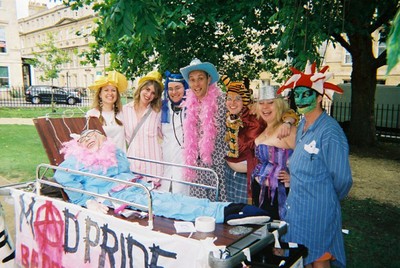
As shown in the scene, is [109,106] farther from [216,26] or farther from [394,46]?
[394,46]

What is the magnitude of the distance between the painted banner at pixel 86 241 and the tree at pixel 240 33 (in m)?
1.64

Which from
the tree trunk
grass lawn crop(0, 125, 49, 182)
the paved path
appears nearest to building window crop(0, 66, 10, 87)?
the paved path

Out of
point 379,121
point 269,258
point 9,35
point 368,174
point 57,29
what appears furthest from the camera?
point 57,29

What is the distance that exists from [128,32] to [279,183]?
1879mm

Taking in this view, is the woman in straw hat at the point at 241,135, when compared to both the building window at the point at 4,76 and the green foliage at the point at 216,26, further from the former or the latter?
the building window at the point at 4,76

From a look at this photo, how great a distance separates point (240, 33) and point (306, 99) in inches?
124

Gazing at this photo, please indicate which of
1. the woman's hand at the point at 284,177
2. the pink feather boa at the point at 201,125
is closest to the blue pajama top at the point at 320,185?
the woman's hand at the point at 284,177

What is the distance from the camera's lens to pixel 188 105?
12.6 feet

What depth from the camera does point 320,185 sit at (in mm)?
2566

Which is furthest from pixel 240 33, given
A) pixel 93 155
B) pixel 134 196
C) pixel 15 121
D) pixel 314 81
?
pixel 15 121

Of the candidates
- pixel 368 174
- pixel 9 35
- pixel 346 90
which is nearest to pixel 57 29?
pixel 9 35

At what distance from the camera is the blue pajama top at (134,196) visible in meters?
2.79

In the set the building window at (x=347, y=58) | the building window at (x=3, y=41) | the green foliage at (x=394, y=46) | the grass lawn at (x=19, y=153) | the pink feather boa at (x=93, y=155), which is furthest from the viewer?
the building window at (x=3, y=41)

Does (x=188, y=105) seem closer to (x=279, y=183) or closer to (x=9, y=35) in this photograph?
(x=279, y=183)
